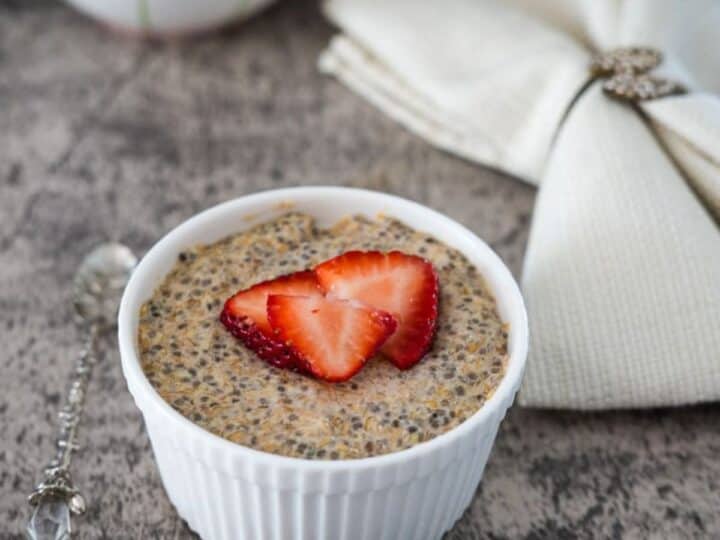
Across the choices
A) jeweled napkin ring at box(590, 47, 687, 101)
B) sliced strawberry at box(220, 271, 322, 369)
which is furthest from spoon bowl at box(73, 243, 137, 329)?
jeweled napkin ring at box(590, 47, 687, 101)

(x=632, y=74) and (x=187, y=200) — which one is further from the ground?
(x=632, y=74)

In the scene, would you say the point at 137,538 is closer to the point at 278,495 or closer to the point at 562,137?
the point at 278,495

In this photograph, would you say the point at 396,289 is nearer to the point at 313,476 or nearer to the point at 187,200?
the point at 313,476

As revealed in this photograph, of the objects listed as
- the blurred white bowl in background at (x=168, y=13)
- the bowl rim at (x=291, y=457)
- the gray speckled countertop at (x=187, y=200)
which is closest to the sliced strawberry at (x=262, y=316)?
the bowl rim at (x=291, y=457)

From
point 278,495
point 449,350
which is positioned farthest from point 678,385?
point 278,495

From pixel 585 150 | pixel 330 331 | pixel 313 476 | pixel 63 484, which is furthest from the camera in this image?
pixel 585 150

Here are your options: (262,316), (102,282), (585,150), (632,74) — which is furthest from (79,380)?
(632,74)
